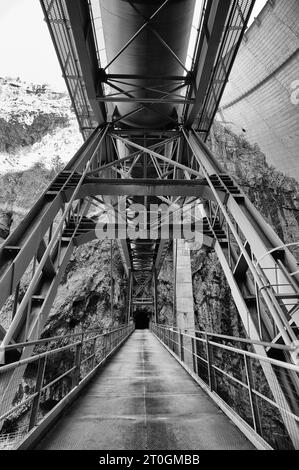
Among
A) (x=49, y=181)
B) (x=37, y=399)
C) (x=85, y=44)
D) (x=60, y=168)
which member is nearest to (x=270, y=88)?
(x=60, y=168)

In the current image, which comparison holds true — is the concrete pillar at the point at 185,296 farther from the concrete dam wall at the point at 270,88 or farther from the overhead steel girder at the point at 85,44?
the concrete dam wall at the point at 270,88

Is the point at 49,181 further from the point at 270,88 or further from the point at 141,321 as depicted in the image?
the point at 270,88

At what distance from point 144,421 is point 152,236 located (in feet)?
21.1

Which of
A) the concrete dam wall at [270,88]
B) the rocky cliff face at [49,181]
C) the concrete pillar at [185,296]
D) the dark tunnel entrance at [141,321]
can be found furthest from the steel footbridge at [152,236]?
the dark tunnel entrance at [141,321]

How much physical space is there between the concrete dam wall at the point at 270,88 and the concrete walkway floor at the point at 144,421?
112 feet

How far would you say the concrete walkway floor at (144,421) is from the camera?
2707mm

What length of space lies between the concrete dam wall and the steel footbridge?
1081 inches

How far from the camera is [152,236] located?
30.6 ft

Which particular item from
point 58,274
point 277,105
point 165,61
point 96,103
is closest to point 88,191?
point 58,274

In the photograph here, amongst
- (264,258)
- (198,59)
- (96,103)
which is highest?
(198,59)

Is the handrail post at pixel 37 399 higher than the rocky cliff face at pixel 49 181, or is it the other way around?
the rocky cliff face at pixel 49 181
